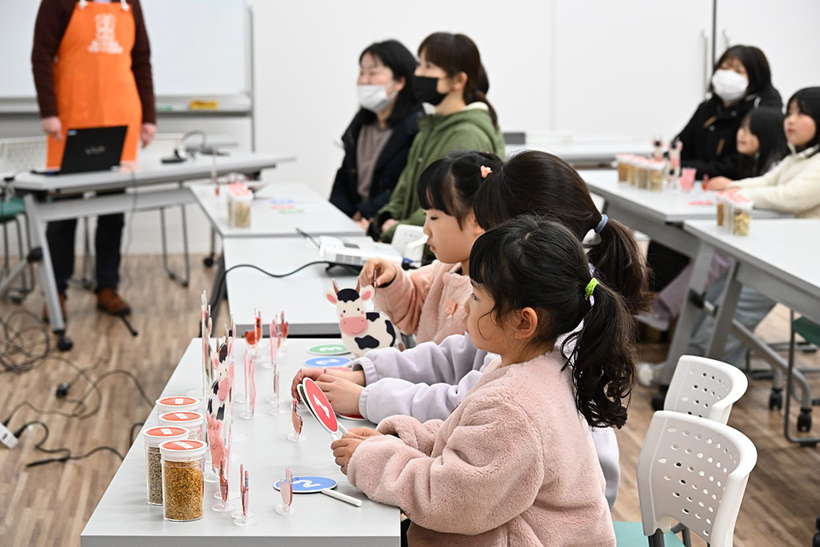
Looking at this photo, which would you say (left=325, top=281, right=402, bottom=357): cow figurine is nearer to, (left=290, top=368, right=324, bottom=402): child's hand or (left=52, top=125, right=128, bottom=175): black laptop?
(left=290, top=368, right=324, bottom=402): child's hand

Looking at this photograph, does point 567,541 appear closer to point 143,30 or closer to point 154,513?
point 154,513

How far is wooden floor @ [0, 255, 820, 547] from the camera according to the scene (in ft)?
9.16

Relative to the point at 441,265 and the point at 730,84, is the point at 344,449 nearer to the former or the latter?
the point at 441,265

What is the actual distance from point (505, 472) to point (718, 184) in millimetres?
3263

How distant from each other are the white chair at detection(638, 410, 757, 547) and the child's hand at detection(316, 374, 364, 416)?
0.49m

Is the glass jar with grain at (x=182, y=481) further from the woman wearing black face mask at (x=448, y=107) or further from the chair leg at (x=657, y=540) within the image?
the woman wearing black face mask at (x=448, y=107)

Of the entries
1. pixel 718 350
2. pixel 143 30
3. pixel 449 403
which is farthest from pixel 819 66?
pixel 449 403

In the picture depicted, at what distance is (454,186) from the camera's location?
7.08 feet

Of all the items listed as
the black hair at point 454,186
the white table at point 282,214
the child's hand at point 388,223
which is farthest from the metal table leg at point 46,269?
the black hair at point 454,186

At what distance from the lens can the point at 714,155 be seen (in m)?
4.67

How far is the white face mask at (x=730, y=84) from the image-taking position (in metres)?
4.59

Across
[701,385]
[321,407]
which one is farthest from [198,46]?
[321,407]

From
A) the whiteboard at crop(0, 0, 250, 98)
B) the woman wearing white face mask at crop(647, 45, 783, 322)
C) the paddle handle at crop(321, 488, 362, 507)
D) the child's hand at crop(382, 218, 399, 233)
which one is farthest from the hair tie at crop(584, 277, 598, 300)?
the whiteboard at crop(0, 0, 250, 98)

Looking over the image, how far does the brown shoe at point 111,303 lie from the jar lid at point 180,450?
12.8ft
